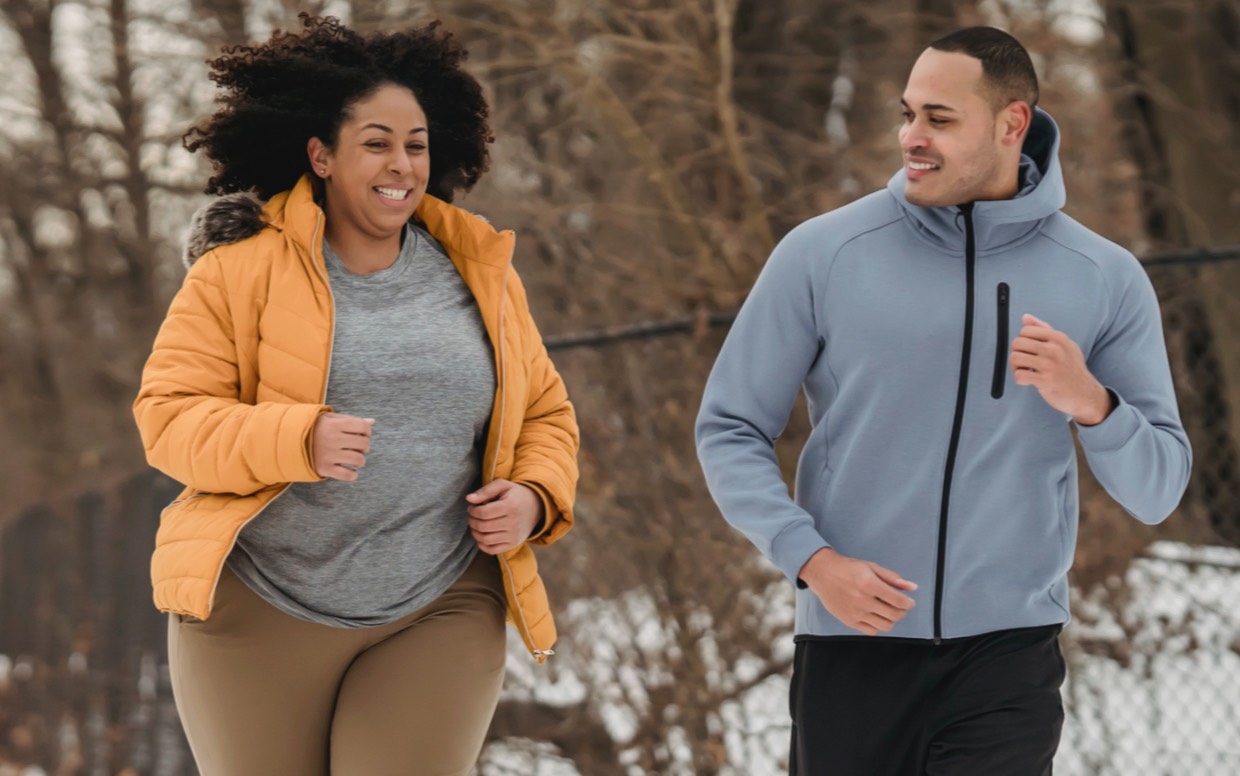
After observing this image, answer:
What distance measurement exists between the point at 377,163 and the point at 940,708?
5.10ft

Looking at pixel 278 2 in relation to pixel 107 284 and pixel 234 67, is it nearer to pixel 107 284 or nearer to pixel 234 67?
pixel 107 284

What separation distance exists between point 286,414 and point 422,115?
0.75 meters

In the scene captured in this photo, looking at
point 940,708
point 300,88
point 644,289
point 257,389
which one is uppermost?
point 300,88

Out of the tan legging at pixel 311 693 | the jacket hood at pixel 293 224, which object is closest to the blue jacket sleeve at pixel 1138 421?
the jacket hood at pixel 293 224

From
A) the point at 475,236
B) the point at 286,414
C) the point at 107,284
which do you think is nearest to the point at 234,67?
the point at 475,236

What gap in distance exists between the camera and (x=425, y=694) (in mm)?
2873

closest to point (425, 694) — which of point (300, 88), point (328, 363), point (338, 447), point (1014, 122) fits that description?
point (338, 447)

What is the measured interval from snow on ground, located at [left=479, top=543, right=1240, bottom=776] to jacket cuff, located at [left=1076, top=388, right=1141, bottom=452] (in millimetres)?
2390

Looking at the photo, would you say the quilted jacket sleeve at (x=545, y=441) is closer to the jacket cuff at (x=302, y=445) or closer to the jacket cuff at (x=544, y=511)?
the jacket cuff at (x=544, y=511)

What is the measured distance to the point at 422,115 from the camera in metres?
3.02

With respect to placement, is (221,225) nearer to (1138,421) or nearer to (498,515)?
(498,515)

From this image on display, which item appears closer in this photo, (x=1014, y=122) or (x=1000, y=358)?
(x=1000, y=358)

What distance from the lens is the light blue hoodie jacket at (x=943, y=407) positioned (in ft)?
9.16

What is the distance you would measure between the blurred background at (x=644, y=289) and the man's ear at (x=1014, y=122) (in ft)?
6.25
